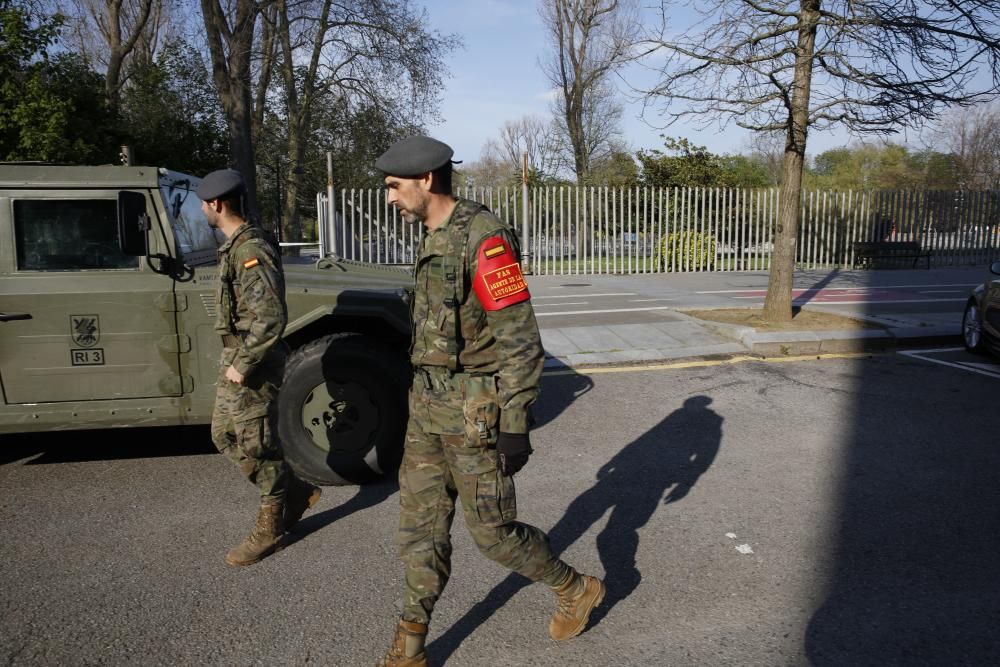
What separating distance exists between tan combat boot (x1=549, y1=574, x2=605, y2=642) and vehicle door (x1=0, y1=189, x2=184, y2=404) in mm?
2690

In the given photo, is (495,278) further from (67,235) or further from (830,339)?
(830,339)

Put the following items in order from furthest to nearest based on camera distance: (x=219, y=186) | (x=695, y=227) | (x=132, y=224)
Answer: (x=695, y=227) < (x=132, y=224) < (x=219, y=186)

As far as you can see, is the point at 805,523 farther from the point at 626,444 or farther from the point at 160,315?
the point at 160,315

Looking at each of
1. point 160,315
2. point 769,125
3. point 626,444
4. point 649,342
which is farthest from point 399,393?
point 769,125

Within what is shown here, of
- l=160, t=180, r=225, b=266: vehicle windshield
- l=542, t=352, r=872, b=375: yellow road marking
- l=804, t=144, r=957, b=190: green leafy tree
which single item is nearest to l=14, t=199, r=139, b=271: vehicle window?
l=160, t=180, r=225, b=266: vehicle windshield

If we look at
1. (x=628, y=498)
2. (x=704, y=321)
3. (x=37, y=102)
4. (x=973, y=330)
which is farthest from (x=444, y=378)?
(x=37, y=102)

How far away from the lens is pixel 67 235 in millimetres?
4184

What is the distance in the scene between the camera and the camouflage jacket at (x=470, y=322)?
2410 mm

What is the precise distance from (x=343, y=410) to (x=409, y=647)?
2.00 m

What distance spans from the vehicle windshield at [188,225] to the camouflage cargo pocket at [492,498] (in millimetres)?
2660

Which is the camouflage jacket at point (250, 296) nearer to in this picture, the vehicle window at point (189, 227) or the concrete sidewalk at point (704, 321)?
the vehicle window at point (189, 227)

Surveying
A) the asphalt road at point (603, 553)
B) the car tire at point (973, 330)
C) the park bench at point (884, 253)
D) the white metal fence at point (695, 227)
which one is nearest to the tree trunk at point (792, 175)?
the car tire at point (973, 330)

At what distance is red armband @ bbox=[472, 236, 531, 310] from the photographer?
7.84ft

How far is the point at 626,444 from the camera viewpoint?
16.8 feet
